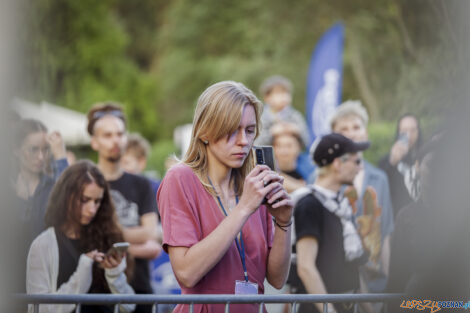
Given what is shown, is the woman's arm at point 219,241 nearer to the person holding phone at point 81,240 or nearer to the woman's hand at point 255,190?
the woman's hand at point 255,190

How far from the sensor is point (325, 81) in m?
6.58

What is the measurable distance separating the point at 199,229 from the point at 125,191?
2327mm

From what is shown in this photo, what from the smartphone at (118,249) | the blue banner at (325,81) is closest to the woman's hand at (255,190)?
the smartphone at (118,249)

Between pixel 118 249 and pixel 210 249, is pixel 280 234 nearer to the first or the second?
pixel 210 249

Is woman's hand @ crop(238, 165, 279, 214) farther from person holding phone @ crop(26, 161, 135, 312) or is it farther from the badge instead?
person holding phone @ crop(26, 161, 135, 312)

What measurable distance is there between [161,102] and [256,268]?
25.0 metres

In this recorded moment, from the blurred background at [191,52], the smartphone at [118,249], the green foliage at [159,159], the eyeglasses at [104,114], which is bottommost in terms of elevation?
the smartphone at [118,249]

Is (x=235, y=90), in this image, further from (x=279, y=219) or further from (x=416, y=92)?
(x=416, y=92)

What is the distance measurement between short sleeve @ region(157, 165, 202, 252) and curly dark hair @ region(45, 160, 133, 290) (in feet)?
4.63

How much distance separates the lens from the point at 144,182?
4566 millimetres

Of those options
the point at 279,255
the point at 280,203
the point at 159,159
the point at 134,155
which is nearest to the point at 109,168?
the point at 134,155

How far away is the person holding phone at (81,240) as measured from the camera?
338 cm

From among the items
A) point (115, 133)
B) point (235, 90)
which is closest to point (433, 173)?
point (235, 90)

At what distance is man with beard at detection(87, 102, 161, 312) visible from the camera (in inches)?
173
